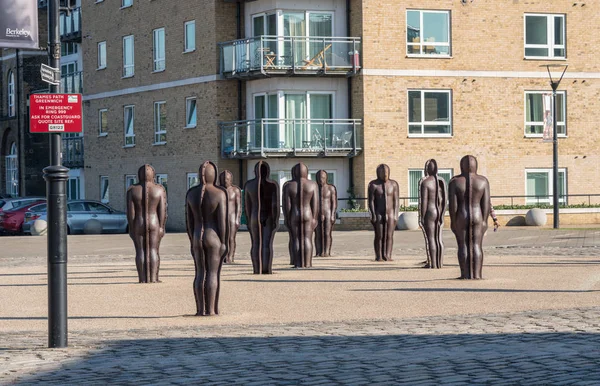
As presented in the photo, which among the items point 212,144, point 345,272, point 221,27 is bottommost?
point 345,272

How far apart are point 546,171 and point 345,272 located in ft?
83.3

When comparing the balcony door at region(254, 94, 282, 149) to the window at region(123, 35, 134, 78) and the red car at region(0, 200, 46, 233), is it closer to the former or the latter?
the red car at region(0, 200, 46, 233)

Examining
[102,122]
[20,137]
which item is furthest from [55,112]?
[20,137]

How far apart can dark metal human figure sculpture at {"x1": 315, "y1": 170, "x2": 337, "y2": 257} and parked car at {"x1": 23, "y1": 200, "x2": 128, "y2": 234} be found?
19.2 metres

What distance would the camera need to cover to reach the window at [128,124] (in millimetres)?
50750

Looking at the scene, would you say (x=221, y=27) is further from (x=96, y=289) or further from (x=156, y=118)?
(x=96, y=289)

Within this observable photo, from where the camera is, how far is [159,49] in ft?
159

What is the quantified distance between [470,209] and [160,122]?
102ft

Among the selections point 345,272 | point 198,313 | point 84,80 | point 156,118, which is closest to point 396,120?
point 156,118

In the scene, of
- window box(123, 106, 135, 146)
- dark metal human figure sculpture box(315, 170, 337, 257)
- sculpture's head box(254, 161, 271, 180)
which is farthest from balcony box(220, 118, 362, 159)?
sculpture's head box(254, 161, 271, 180)

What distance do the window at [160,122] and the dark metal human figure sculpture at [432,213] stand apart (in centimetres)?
2708

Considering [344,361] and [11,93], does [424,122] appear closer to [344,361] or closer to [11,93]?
[11,93]

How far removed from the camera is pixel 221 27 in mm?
45062

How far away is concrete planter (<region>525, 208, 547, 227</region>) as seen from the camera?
42.3 meters
